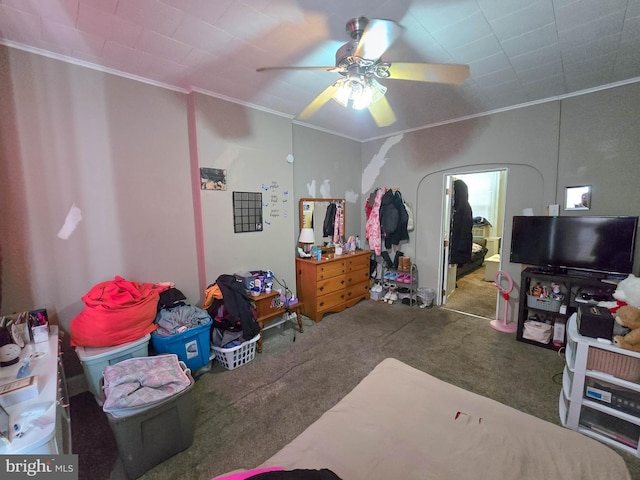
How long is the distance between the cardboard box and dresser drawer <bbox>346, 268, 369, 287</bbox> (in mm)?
2368

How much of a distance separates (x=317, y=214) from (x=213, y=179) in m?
1.60

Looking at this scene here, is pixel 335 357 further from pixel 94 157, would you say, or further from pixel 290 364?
pixel 94 157

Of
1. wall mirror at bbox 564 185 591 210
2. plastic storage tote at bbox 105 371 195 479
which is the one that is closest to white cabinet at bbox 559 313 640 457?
wall mirror at bbox 564 185 591 210

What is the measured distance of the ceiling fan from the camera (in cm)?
137

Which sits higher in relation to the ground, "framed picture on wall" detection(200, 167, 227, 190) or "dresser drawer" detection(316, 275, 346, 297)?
"framed picture on wall" detection(200, 167, 227, 190)

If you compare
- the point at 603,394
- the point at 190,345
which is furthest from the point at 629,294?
the point at 190,345

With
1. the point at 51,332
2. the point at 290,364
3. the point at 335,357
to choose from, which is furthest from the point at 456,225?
the point at 51,332

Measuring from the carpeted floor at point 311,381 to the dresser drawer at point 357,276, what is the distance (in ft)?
1.72

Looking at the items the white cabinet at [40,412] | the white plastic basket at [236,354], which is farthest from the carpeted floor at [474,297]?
the white cabinet at [40,412]

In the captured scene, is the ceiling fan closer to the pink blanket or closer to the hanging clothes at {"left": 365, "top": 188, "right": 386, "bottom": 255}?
the pink blanket

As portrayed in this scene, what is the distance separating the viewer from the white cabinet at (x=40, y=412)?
3.22 ft

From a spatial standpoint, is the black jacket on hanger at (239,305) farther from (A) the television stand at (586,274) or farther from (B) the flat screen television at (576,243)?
(A) the television stand at (586,274)

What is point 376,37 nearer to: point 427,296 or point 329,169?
point 329,169

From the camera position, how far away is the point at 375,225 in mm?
4125
